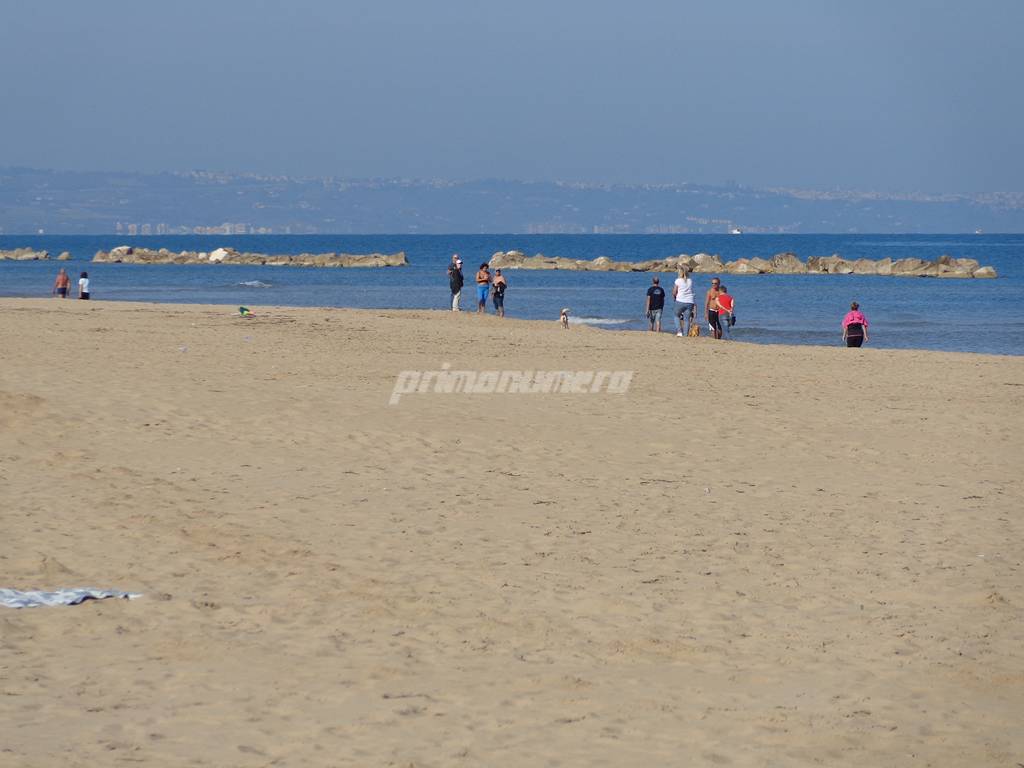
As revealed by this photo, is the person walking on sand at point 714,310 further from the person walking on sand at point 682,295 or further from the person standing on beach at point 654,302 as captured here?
the person standing on beach at point 654,302

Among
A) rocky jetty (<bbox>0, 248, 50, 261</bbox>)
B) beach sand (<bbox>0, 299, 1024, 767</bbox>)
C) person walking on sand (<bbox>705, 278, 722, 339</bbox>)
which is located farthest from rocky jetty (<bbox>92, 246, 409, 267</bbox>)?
beach sand (<bbox>0, 299, 1024, 767</bbox>)

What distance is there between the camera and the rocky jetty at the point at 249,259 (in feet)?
323

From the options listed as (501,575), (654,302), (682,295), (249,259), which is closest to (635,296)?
(654,302)

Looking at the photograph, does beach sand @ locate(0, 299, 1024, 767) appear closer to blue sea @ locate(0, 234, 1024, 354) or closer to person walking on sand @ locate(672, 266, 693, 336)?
person walking on sand @ locate(672, 266, 693, 336)

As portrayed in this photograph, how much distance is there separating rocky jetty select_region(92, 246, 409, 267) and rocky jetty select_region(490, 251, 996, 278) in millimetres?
9098

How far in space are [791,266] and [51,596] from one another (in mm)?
83311

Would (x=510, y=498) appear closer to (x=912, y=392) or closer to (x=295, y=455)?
(x=295, y=455)

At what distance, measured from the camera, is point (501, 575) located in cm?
862

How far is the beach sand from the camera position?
591 cm

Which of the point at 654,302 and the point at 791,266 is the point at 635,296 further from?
the point at 791,266

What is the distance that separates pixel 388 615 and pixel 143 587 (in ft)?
5.18

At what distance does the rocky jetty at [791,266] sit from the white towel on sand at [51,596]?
73.2 metres

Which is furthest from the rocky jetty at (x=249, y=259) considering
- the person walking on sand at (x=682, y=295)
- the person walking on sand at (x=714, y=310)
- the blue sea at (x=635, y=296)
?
the person walking on sand at (x=714, y=310)

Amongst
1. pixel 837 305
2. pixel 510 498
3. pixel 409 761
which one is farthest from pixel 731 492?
pixel 837 305
